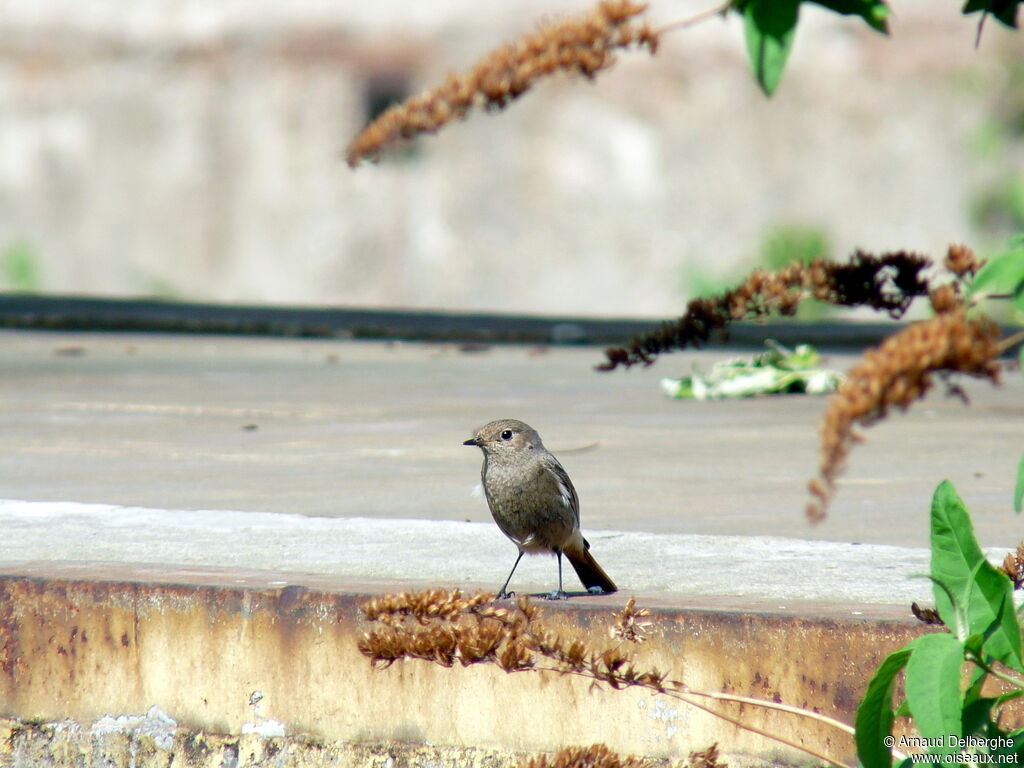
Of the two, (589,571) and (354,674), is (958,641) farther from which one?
(589,571)

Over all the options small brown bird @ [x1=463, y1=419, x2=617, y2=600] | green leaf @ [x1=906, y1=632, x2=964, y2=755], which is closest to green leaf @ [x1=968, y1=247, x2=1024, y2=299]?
green leaf @ [x1=906, y1=632, x2=964, y2=755]

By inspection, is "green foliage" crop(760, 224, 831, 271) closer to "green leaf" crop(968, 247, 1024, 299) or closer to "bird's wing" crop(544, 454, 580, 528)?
"bird's wing" crop(544, 454, 580, 528)

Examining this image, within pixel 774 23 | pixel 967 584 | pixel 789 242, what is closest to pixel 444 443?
pixel 967 584

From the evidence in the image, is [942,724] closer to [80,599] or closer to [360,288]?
[80,599]

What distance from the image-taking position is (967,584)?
211cm

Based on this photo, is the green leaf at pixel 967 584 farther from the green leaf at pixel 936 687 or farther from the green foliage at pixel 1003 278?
the green foliage at pixel 1003 278

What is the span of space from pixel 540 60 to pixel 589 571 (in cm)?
221

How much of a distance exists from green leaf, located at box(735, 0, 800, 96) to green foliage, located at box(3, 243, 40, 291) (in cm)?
1787

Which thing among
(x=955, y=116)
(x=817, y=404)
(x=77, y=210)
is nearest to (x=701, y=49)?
(x=955, y=116)

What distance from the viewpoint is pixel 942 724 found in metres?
1.96

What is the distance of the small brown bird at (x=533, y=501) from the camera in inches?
147

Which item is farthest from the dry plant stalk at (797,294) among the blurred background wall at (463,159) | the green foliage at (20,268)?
the green foliage at (20,268)

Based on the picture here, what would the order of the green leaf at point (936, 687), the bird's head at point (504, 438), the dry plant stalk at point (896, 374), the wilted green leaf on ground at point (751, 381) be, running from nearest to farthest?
1. the dry plant stalk at point (896, 374)
2. the green leaf at point (936, 687)
3. the bird's head at point (504, 438)
4. the wilted green leaf on ground at point (751, 381)

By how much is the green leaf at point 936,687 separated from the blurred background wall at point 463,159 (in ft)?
47.8
